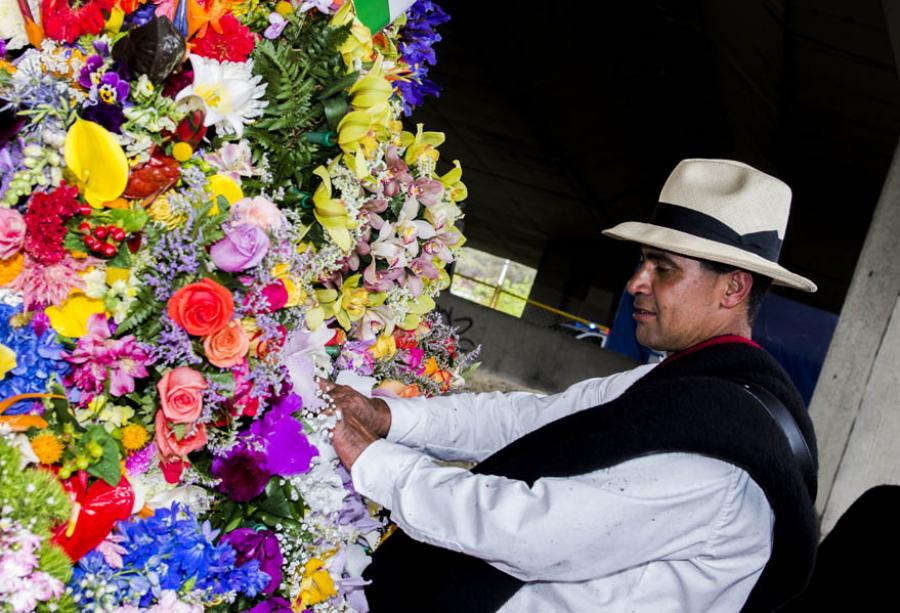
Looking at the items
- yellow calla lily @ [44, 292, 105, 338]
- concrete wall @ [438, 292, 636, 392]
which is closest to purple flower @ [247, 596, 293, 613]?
yellow calla lily @ [44, 292, 105, 338]

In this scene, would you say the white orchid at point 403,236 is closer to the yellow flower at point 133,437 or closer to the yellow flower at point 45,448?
the yellow flower at point 133,437

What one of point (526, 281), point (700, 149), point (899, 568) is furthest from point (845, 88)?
point (526, 281)

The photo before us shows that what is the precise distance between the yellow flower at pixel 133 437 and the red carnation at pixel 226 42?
636 millimetres

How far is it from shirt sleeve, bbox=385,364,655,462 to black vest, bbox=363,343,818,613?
0.28 meters

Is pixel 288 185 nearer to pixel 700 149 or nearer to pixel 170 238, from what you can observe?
pixel 170 238

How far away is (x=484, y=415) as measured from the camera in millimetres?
2422

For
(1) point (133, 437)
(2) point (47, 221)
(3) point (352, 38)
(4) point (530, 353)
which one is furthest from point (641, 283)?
(4) point (530, 353)

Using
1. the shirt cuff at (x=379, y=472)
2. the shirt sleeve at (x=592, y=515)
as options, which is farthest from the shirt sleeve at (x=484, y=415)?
the shirt sleeve at (x=592, y=515)

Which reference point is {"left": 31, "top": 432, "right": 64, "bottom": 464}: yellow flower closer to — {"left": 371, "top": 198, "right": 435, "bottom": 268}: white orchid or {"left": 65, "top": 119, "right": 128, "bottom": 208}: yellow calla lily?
{"left": 65, "top": 119, "right": 128, "bottom": 208}: yellow calla lily

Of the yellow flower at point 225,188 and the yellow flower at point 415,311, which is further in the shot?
the yellow flower at point 415,311

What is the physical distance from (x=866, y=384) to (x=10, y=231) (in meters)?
5.28

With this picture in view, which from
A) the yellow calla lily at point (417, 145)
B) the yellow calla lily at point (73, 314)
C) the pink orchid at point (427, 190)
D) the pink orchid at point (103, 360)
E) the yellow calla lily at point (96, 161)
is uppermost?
the yellow calla lily at point (417, 145)

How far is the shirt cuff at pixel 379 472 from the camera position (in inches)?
73.4

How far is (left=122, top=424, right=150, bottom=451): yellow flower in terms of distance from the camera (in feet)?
4.81
